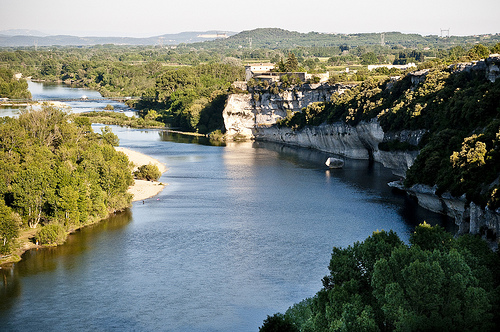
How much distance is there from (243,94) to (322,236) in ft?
194

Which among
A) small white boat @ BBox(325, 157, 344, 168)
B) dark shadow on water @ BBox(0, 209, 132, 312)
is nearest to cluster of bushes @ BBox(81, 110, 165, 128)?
small white boat @ BBox(325, 157, 344, 168)

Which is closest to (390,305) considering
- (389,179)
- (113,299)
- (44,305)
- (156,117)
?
(113,299)

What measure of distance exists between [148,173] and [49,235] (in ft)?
75.4

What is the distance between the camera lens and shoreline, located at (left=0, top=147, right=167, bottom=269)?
122 ft

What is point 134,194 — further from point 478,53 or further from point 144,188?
point 478,53

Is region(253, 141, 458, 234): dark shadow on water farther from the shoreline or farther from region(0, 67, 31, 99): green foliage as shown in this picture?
region(0, 67, 31, 99): green foliage

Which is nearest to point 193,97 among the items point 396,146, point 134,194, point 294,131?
point 294,131

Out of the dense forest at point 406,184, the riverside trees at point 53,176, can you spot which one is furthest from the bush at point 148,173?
the dense forest at point 406,184

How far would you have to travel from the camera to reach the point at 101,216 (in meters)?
47.3

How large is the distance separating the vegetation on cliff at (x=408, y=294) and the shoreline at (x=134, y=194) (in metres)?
20.2

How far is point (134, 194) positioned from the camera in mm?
56250

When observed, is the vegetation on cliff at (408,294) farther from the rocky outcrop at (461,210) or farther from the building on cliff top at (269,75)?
the building on cliff top at (269,75)

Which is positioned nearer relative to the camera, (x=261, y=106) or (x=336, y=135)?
(x=336, y=135)

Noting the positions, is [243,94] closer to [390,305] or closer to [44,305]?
[44,305]
